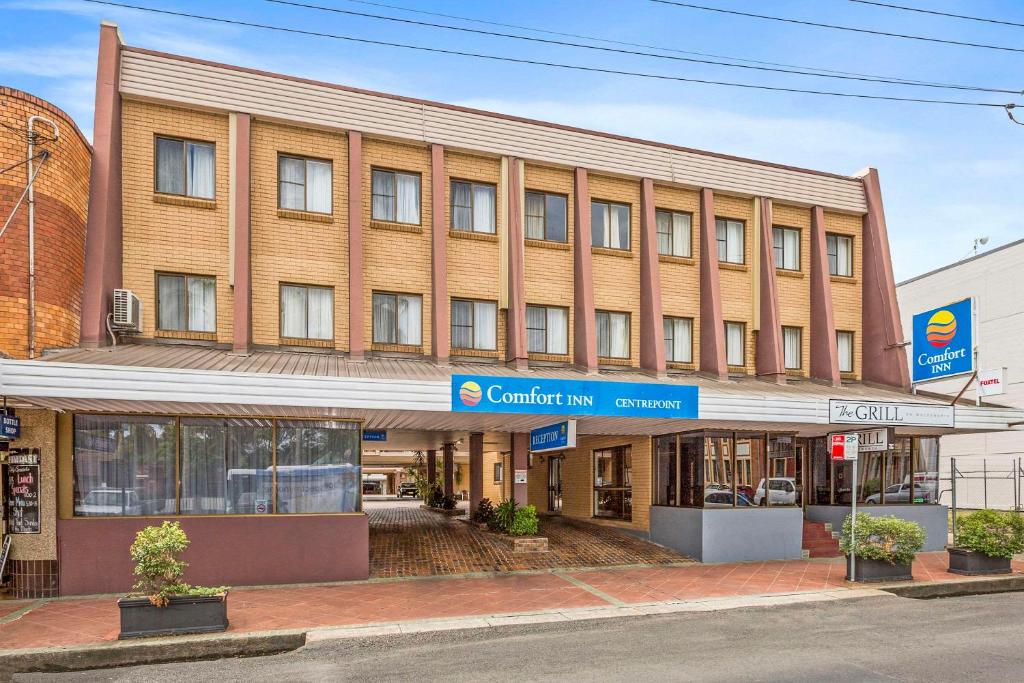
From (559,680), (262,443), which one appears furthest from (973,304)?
(262,443)

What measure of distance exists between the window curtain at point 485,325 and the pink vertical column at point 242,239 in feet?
17.2

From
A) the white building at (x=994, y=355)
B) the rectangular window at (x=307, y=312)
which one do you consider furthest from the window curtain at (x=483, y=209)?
the white building at (x=994, y=355)

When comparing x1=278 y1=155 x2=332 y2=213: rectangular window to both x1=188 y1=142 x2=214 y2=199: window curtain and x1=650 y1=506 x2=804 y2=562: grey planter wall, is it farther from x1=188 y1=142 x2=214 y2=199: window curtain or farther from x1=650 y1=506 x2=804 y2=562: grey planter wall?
x1=650 y1=506 x2=804 y2=562: grey planter wall

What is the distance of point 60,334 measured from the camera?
13.6 metres

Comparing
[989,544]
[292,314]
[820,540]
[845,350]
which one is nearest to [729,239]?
[845,350]

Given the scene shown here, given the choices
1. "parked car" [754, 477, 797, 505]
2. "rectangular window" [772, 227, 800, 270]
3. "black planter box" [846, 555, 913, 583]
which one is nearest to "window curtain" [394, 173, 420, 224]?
"rectangular window" [772, 227, 800, 270]

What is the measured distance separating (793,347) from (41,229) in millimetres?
18589

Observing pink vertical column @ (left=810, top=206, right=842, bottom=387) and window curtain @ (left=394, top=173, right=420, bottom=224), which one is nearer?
window curtain @ (left=394, top=173, right=420, bottom=224)

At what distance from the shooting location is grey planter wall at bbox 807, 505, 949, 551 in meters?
19.7

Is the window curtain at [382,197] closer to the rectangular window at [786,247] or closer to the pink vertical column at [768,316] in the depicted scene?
the pink vertical column at [768,316]

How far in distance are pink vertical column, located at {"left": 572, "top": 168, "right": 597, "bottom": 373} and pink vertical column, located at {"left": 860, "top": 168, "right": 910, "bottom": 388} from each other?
352 inches

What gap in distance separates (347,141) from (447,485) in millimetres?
15101

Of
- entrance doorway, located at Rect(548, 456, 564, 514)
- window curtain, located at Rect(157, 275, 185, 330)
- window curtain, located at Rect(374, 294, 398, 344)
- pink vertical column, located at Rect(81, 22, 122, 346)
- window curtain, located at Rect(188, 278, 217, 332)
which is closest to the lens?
pink vertical column, located at Rect(81, 22, 122, 346)

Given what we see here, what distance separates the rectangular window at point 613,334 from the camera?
19.2 metres
